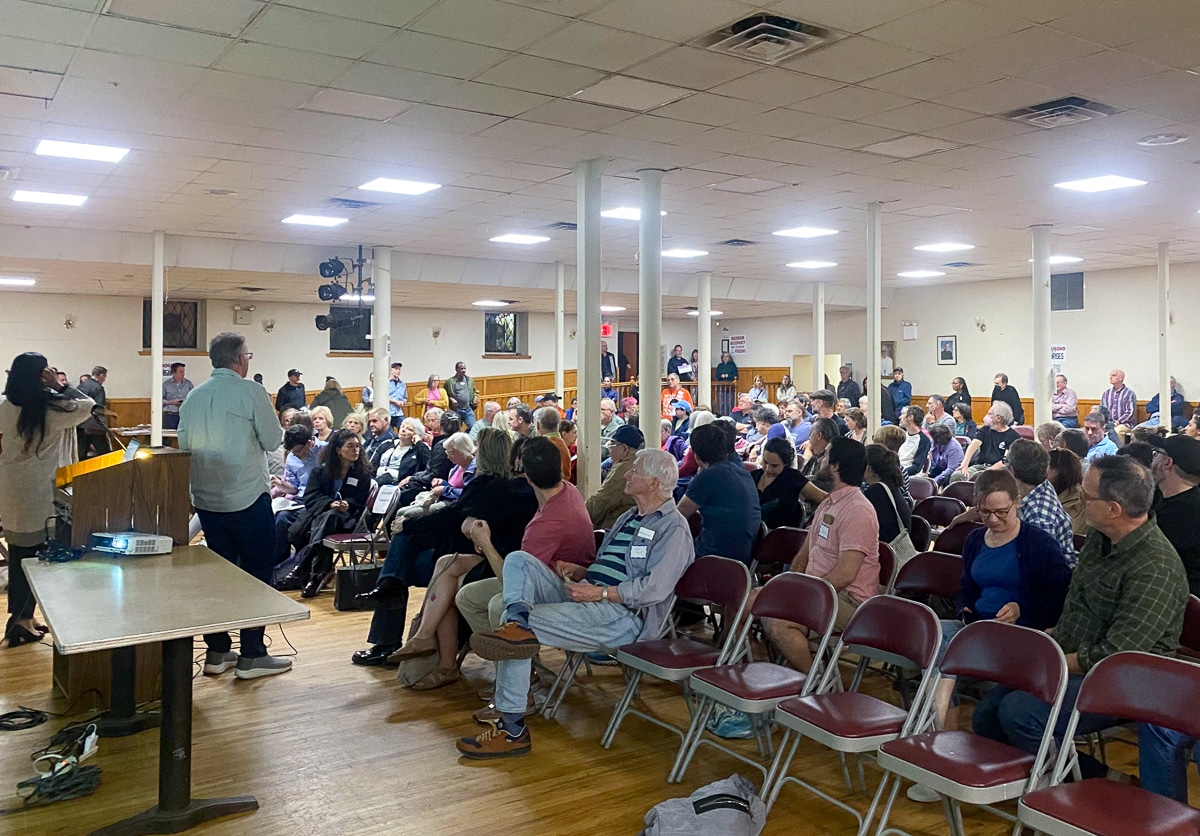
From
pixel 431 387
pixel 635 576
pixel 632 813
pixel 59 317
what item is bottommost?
pixel 632 813

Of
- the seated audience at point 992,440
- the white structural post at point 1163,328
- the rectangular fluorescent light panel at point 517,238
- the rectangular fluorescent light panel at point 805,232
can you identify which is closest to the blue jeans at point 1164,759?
the seated audience at point 992,440

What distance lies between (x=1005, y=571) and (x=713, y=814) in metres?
1.52

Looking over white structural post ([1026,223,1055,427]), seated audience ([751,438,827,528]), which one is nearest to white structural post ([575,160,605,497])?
seated audience ([751,438,827,528])

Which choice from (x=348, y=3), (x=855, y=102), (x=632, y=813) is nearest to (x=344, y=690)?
(x=632, y=813)

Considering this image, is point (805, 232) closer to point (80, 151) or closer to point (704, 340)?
point (704, 340)

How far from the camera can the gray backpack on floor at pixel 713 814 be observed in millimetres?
3125

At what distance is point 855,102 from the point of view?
6086 mm

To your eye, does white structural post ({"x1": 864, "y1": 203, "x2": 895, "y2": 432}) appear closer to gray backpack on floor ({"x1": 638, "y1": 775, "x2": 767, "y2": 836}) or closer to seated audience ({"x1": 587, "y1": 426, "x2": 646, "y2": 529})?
seated audience ({"x1": 587, "y1": 426, "x2": 646, "y2": 529})

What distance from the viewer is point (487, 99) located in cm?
601

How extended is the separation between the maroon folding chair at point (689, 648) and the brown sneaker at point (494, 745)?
357mm

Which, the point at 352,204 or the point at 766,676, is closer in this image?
the point at 766,676

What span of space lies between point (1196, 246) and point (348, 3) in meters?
12.5

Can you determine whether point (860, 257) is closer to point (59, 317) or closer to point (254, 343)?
point (254, 343)

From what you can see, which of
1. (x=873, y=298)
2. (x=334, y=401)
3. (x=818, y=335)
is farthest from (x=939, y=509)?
(x=334, y=401)
